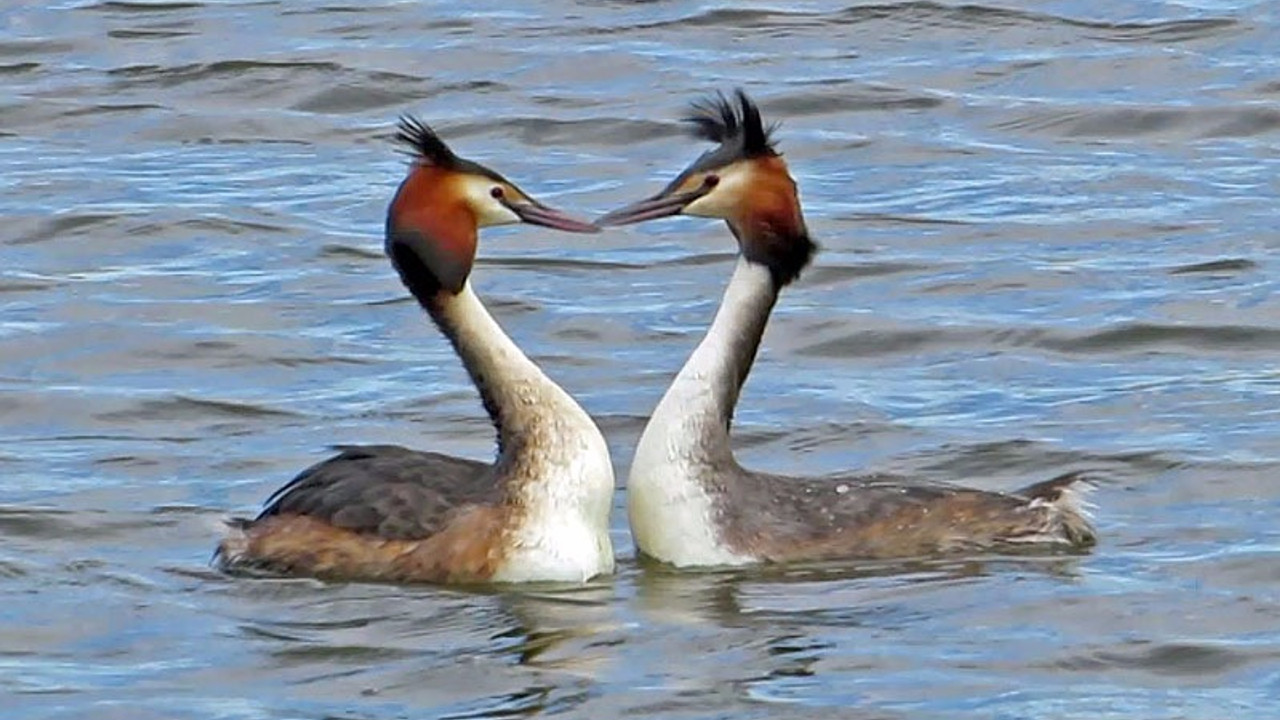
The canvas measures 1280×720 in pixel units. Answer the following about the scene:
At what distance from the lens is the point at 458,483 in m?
10.2

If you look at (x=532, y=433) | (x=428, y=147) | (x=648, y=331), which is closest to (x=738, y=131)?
(x=428, y=147)

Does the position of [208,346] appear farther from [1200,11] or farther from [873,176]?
[1200,11]

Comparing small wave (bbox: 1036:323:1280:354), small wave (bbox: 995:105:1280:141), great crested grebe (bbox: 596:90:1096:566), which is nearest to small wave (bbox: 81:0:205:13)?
→ small wave (bbox: 995:105:1280:141)

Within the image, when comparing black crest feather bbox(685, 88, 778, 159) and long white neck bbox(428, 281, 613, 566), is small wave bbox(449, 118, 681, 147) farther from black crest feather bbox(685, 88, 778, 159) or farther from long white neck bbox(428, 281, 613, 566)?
long white neck bbox(428, 281, 613, 566)

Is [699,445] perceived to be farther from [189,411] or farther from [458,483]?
[189,411]

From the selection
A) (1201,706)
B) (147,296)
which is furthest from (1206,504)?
(147,296)

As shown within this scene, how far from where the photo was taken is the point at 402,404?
496 inches

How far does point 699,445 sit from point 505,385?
573mm

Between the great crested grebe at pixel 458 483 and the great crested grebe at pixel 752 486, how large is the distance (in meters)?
0.26

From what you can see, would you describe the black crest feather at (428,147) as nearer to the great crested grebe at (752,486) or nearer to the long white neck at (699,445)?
the great crested grebe at (752,486)

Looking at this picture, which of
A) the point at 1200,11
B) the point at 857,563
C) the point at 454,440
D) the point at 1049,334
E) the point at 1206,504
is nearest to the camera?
the point at 857,563

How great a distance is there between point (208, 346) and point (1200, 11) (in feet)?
23.9

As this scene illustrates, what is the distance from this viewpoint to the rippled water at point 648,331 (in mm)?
9383

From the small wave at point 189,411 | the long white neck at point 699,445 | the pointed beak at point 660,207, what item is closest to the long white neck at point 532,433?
the long white neck at point 699,445
